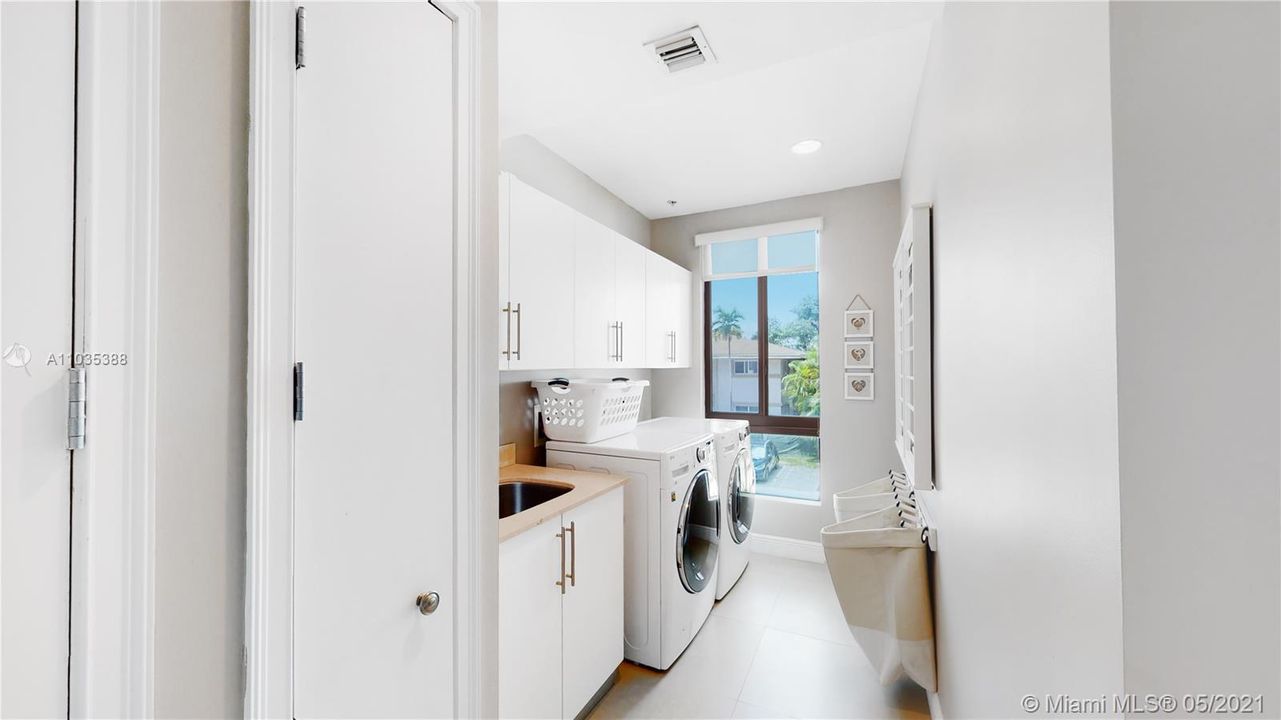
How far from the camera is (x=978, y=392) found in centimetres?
103

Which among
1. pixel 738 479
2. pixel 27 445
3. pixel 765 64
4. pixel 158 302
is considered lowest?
pixel 738 479

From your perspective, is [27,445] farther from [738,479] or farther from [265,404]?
[738,479]

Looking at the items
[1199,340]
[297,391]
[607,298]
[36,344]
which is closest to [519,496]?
[607,298]

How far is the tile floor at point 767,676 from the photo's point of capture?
6.29ft

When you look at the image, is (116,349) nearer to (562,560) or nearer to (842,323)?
(562,560)

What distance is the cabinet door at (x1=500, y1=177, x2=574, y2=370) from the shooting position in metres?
1.89

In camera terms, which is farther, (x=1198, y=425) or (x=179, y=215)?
(x=179, y=215)

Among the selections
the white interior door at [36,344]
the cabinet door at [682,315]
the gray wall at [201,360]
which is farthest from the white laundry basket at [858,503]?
the white interior door at [36,344]

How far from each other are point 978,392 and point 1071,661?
0.57m

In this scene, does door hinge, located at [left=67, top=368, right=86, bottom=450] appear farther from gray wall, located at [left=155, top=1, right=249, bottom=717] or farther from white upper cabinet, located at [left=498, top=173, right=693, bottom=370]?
white upper cabinet, located at [left=498, top=173, right=693, bottom=370]

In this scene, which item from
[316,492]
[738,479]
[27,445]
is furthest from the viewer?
[738,479]

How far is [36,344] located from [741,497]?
2992 millimetres

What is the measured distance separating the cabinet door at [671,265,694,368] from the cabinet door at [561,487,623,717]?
1614 mm

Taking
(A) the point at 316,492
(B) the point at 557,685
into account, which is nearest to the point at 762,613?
(B) the point at 557,685
